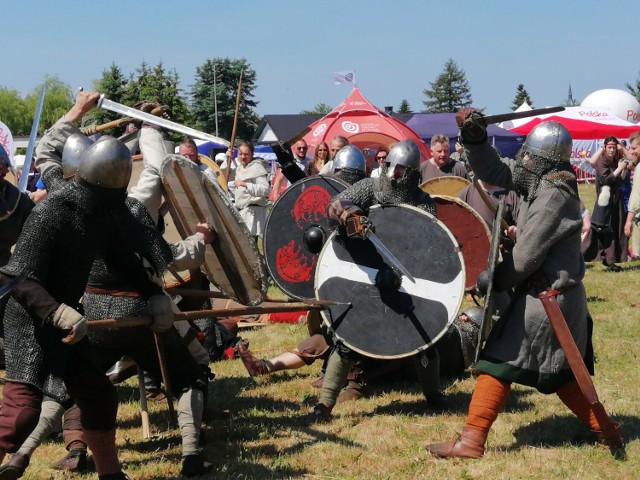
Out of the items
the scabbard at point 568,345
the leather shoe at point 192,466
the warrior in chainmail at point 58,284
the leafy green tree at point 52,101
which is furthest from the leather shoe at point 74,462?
the leafy green tree at point 52,101

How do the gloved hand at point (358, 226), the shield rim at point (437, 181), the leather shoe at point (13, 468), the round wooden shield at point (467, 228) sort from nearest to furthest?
the leather shoe at point (13, 468) → the gloved hand at point (358, 226) → the round wooden shield at point (467, 228) → the shield rim at point (437, 181)

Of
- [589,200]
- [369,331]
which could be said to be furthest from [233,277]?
[589,200]

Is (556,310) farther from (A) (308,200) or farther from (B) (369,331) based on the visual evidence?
(A) (308,200)

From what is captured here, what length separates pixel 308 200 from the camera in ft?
18.9

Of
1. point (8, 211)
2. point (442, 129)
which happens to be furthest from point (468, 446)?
point (442, 129)

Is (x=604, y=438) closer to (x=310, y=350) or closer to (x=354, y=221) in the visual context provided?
(x=354, y=221)

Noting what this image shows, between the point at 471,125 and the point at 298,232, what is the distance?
189 centimetres

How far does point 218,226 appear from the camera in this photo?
14.4 ft

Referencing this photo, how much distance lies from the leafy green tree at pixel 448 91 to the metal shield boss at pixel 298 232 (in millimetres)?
88960

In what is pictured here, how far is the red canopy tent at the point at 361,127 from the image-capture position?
15781 millimetres

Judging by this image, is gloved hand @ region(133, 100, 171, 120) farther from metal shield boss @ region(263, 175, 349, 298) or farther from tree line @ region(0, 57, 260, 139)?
tree line @ region(0, 57, 260, 139)

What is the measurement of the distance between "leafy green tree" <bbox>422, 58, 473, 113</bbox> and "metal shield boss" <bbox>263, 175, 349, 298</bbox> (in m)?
89.0

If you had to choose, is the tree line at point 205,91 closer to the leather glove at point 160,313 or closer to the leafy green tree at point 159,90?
the leafy green tree at point 159,90

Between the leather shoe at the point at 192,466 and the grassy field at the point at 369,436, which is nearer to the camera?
the leather shoe at the point at 192,466
